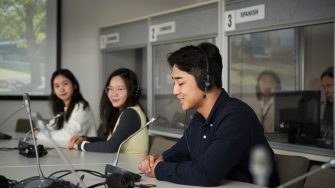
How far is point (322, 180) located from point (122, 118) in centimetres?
122

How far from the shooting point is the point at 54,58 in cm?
455

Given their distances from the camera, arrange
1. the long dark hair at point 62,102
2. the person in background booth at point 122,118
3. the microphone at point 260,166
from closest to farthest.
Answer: the microphone at point 260,166
the person in background booth at point 122,118
the long dark hair at point 62,102

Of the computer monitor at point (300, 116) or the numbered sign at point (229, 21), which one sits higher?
the numbered sign at point (229, 21)

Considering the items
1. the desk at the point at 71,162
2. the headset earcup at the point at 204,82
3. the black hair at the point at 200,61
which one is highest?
the black hair at the point at 200,61

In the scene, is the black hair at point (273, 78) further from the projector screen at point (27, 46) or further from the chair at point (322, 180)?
the chair at point (322, 180)

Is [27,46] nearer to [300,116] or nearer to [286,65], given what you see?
[286,65]

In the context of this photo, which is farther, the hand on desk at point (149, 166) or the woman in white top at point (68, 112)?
the woman in white top at point (68, 112)

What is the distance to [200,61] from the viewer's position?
1669 millimetres

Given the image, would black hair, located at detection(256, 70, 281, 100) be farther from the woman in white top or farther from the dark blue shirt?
the dark blue shirt

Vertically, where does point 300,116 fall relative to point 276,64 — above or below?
below

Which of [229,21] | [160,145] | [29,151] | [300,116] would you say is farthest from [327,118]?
[29,151]

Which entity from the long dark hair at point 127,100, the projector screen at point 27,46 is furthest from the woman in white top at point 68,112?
the projector screen at point 27,46

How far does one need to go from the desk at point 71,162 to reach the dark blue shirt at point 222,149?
52 millimetres

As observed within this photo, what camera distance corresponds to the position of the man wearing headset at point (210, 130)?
149cm
